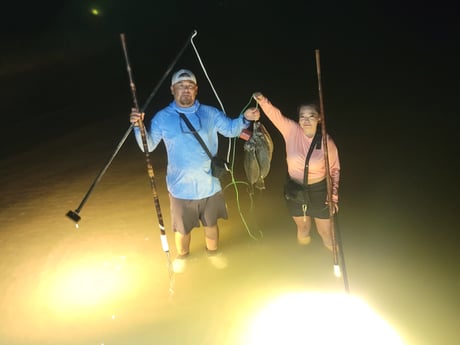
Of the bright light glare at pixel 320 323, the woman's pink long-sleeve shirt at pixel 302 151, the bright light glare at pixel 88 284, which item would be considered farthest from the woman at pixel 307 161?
the bright light glare at pixel 88 284

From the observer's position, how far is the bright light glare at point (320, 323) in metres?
3.79

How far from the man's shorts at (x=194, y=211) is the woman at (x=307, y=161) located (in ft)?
2.35

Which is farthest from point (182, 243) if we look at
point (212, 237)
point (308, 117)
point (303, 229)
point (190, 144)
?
point (308, 117)

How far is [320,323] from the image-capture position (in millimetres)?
3992

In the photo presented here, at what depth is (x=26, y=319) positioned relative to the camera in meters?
4.39

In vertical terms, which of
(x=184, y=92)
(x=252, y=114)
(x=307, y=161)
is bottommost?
(x=307, y=161)

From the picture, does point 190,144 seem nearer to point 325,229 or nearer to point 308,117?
point 308,117

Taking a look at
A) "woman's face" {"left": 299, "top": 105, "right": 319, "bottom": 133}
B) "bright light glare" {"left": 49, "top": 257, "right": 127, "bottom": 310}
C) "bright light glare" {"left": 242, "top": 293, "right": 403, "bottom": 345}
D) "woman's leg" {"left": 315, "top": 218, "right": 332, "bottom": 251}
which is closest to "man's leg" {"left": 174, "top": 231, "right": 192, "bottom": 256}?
"bright light glare" {"left": 49, "top": 257, "right": 127, "bottom": 310}

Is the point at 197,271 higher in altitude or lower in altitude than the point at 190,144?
lower

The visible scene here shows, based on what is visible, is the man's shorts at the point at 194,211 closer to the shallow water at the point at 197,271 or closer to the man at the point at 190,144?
the man at the point at 190,144

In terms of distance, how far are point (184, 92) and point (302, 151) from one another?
4.04 feet

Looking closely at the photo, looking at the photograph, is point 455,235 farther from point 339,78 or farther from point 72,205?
point 339,78

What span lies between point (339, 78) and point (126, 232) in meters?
8.23

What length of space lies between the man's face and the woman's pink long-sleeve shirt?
636 millimetres
